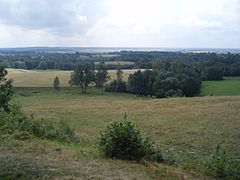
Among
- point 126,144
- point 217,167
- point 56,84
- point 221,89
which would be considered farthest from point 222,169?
point 56,84

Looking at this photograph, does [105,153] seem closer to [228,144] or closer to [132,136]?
[132,136]

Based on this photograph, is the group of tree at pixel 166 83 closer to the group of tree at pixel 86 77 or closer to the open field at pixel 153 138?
the group of tree at pixel 86 77

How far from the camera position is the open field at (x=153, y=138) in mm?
10281

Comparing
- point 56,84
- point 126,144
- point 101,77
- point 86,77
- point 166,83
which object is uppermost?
point 126,144

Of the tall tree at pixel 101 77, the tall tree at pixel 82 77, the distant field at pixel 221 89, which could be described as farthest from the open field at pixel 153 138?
the tall tree at pixel 101 77

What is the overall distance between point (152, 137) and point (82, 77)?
58628 mm

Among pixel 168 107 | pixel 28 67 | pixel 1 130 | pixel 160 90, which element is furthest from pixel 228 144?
pixel 28 67

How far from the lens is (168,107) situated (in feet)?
148

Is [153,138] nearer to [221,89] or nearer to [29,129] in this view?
[29,129]

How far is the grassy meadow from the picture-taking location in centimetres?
1002

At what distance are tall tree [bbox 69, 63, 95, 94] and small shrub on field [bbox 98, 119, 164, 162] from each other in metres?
71.8

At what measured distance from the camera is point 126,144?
39.0 ft

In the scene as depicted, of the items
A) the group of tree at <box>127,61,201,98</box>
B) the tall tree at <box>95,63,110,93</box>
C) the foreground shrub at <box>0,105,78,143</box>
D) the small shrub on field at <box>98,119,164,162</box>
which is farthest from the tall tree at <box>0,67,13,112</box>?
the tall tree at <box>95,63,110,93</box>

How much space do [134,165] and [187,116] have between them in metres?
27.2
